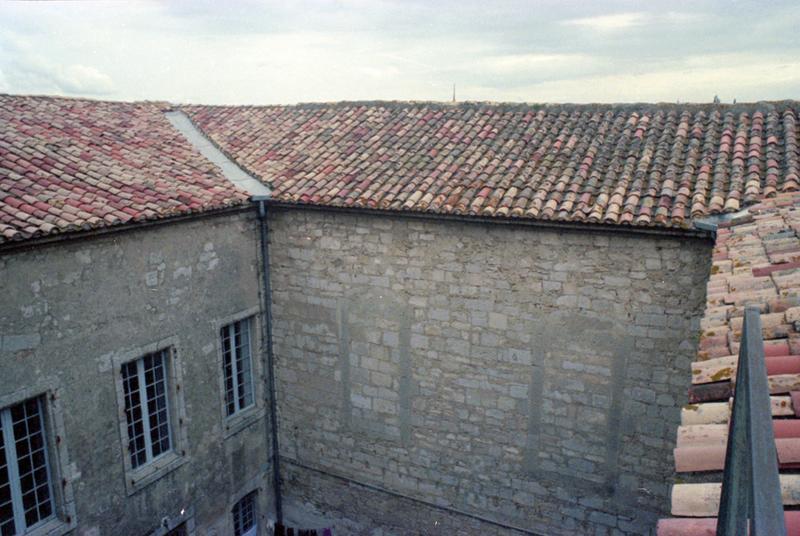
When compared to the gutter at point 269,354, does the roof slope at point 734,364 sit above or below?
above

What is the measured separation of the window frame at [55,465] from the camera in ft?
23.9

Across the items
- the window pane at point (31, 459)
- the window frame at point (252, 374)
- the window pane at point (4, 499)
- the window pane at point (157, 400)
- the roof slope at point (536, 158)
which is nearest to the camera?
the window pane at point (4, 499)

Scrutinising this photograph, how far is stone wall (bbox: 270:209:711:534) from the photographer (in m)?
8.06

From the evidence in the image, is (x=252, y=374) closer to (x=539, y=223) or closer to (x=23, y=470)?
(x=23, y=470)

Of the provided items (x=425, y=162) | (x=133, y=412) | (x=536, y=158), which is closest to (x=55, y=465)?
(x=133, y=412)

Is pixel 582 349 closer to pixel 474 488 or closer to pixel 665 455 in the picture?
pixel 665 455

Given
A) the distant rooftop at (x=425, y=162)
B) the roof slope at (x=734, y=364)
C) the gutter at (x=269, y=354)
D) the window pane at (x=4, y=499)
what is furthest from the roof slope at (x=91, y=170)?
the roof slope at (x=734, y=364)

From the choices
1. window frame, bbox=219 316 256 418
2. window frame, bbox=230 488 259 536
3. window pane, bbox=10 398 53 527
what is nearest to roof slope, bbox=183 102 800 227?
window frame, bbox=219 316 256 418

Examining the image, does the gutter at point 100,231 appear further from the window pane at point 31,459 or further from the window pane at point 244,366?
the window pane at point 244,366

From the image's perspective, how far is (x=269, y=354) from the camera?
10906 mm

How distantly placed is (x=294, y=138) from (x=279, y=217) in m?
2.28

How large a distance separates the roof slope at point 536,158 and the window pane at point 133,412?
3.55m

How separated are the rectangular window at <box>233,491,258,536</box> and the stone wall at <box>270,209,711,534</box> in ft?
2.81

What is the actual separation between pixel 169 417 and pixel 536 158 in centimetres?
698
